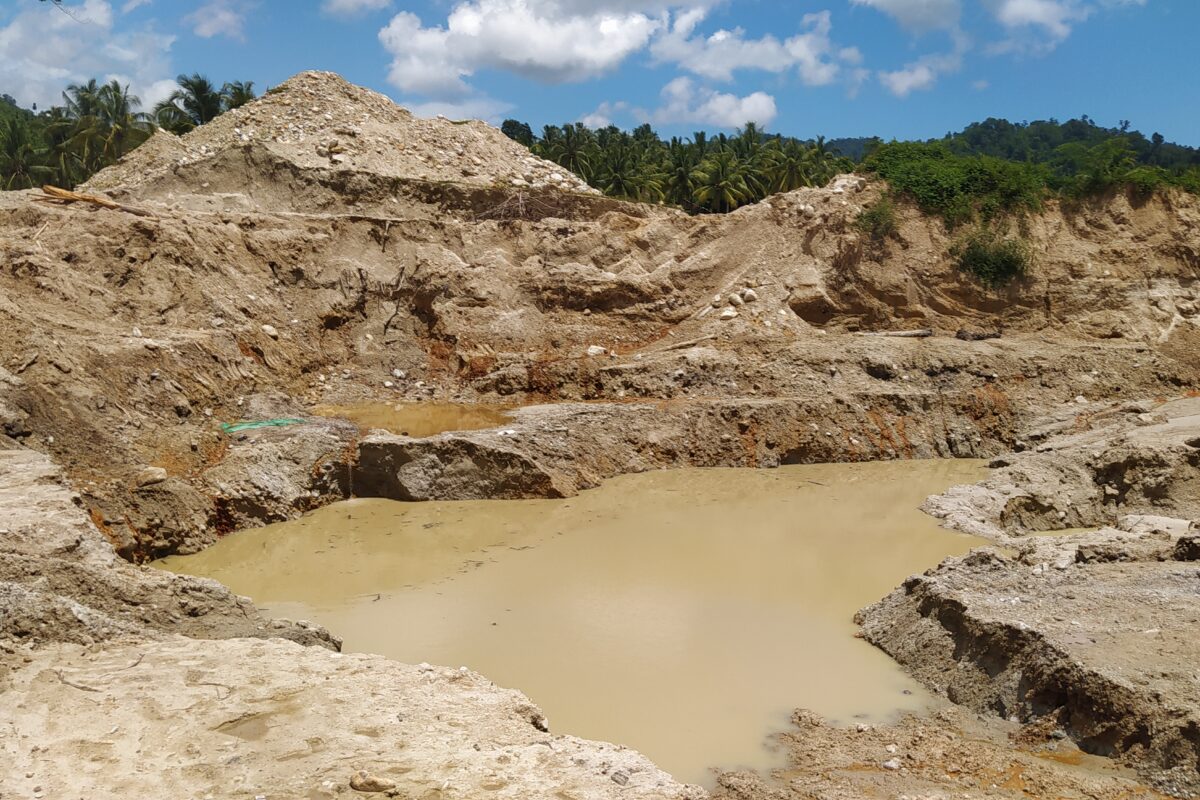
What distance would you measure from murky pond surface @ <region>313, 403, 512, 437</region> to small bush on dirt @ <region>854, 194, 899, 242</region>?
388 inches

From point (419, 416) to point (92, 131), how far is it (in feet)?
106

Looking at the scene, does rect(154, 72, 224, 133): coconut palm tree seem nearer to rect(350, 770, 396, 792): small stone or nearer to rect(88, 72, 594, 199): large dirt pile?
rect(88, 72, 594, 199): large dirt pile

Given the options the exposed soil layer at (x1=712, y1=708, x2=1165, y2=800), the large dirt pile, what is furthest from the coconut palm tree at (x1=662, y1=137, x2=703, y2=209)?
the exposed soil layer at (x1=712, y1=708, x2=1165, y2=800)

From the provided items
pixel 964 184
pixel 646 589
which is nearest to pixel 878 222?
pixel 964 184

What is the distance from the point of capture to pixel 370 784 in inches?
193

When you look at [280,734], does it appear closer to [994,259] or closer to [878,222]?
[878,222]

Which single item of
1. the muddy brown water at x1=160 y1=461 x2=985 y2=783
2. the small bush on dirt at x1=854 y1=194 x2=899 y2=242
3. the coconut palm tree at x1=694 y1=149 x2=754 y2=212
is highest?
the coconut palm tree at x1=694 y1=149 x2=754 y2=212

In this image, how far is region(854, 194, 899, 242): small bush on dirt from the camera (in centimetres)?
2172

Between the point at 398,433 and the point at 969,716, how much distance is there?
9.84 m

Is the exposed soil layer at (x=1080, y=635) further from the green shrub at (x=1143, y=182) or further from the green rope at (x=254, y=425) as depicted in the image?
the green shrub at (x=1143, y=182)

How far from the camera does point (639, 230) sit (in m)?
22.2

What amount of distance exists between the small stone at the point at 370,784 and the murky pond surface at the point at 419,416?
32.1ft

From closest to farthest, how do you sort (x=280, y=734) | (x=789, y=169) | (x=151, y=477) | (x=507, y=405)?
(x=280, y=734) → (x=151, y=477) → (x=507, y=405) → (x=789, y=169)

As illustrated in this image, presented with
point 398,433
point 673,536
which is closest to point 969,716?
point 673,536
